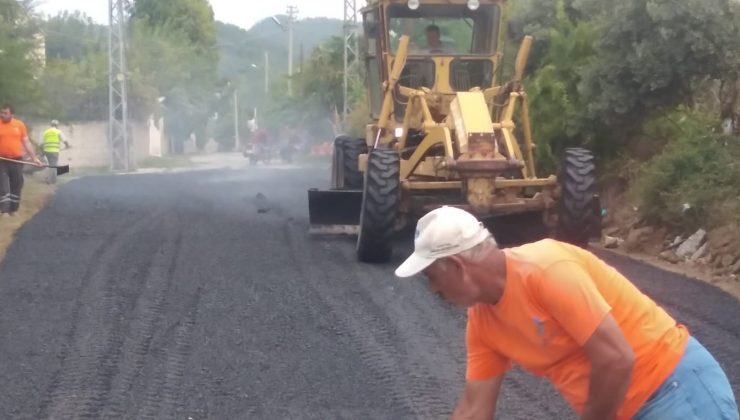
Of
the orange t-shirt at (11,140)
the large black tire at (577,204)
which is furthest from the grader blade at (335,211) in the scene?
the orange t-shirt at (11,140)

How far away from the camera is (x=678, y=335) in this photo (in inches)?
143

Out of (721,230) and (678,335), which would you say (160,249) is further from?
(678,335)

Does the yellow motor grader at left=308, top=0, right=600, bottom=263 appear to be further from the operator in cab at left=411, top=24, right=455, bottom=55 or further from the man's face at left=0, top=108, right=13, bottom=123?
the man's face at left=0, top=108, right=13, bottom=123

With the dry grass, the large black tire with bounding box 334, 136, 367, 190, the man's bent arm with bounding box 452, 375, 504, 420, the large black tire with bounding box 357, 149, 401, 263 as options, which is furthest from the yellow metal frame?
the man's bent arm with bounding box 452, 375, 504, 420

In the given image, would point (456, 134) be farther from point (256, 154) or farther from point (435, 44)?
point (256, 154)

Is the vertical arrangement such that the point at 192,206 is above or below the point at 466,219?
below

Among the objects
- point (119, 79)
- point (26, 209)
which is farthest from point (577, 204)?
point (119, 79)

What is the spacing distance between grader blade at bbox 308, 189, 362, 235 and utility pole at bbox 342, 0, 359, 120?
24509mm

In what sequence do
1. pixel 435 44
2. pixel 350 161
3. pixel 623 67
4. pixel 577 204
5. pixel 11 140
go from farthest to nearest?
pixel 11 140
pixel 350 161
pixel 623 67
pixel 435 44
pixel 577 204

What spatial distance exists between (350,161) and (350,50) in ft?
84.2

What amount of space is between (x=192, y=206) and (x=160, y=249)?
5965 mm

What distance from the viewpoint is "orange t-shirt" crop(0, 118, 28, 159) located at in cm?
1702

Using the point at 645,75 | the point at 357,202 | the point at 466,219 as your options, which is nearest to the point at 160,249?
the point at 357,202

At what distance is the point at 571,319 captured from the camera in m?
3.37
